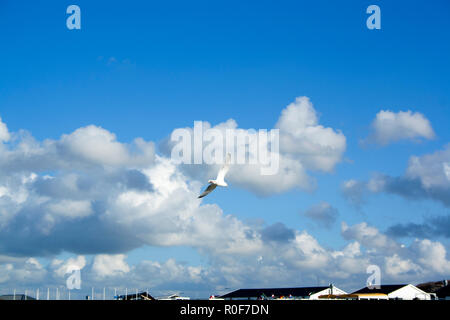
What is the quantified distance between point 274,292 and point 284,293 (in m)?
5.54

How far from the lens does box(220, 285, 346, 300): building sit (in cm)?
14088

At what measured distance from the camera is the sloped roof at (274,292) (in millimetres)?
144613

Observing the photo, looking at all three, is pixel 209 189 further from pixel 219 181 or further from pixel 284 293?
pixel 284 293

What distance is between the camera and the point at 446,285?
459ft

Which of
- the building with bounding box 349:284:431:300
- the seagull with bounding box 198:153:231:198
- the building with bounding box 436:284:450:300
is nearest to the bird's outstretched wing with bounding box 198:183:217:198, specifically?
the seagull with bounding box 198:153:231:198

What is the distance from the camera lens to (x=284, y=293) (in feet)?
486

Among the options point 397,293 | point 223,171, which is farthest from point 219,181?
point 397,293
